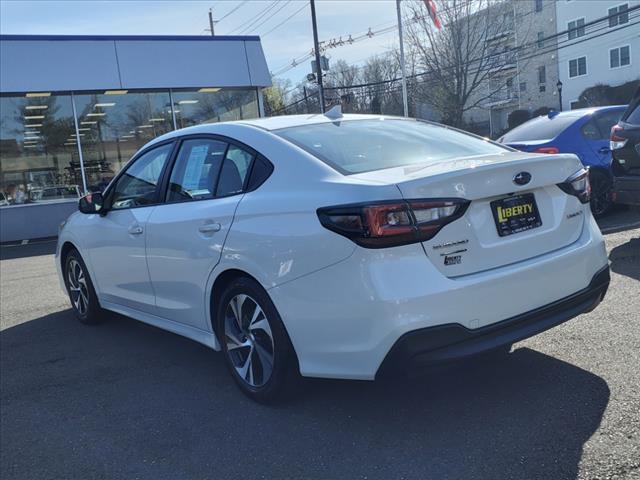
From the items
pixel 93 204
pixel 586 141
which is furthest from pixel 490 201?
pixel 586 141

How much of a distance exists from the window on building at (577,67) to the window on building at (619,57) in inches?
121

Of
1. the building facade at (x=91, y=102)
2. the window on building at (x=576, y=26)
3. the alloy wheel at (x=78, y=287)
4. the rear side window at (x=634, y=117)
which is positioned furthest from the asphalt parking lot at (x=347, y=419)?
the window on building at (x=576, y=26)

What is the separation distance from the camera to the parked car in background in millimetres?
6441

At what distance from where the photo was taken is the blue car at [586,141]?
8195mm

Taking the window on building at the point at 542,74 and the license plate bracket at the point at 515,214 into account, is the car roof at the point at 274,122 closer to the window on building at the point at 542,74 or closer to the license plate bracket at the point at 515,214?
the license plate bracket at the point at 515,214

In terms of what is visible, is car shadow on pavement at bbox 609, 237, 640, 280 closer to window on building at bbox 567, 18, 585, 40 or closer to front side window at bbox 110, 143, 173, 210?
front side window at bbox 110, 143, 173, 210

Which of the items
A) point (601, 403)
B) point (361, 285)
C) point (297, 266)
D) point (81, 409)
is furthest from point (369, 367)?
point (81, 409)

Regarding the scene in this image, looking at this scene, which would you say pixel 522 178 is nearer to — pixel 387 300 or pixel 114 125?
pixel 387 300

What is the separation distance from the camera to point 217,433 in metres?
3.36

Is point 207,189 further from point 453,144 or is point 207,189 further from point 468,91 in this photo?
point 468,91

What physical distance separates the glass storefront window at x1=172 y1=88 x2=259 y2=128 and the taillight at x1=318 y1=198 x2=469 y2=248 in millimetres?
16134

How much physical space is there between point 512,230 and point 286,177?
1.22 metres

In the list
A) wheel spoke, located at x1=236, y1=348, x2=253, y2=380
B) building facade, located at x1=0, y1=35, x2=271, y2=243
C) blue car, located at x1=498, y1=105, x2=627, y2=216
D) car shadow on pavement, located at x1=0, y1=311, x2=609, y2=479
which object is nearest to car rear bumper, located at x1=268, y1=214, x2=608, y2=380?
car shadow on pavement, located at x1=0, y1=311, x2=609, y2=479

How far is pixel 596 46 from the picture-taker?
47.5 meters
